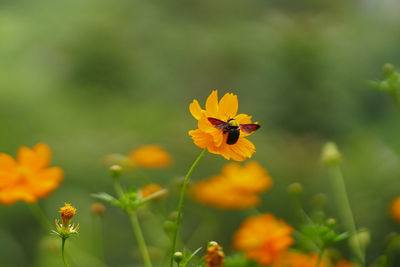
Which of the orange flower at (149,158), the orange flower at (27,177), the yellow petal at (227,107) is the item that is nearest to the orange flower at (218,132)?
the yellow petal at (227,107)

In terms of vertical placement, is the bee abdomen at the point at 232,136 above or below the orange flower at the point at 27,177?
below

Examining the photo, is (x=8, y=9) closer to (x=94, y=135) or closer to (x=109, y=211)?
(x=94, y=135)

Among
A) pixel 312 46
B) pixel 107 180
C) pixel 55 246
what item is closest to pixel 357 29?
pixel 312 46

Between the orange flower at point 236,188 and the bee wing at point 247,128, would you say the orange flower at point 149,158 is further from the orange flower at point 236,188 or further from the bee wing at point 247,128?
the bee wing at point 247,128

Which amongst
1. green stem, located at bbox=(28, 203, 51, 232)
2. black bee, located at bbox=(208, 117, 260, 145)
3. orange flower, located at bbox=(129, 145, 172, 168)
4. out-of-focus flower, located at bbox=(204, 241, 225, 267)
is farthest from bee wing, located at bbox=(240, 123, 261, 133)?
orange flower, located at bbox=(129, 145, 172, 168)

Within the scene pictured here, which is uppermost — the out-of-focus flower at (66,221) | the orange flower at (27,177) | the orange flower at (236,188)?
the orange flower at (236,188)

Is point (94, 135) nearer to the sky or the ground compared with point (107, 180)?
nearer to the sky

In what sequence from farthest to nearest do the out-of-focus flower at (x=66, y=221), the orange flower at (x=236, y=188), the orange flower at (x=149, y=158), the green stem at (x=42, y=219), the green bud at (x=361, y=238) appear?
1. the orange flower at (x=149, y=158)
2. the orange flower at (x=236, y=188)
3. the green bud at (x=361, y=238)
4. the green stem at (x=42, y=219)
5. the out-of-focus flower at (x=66, y=221)
